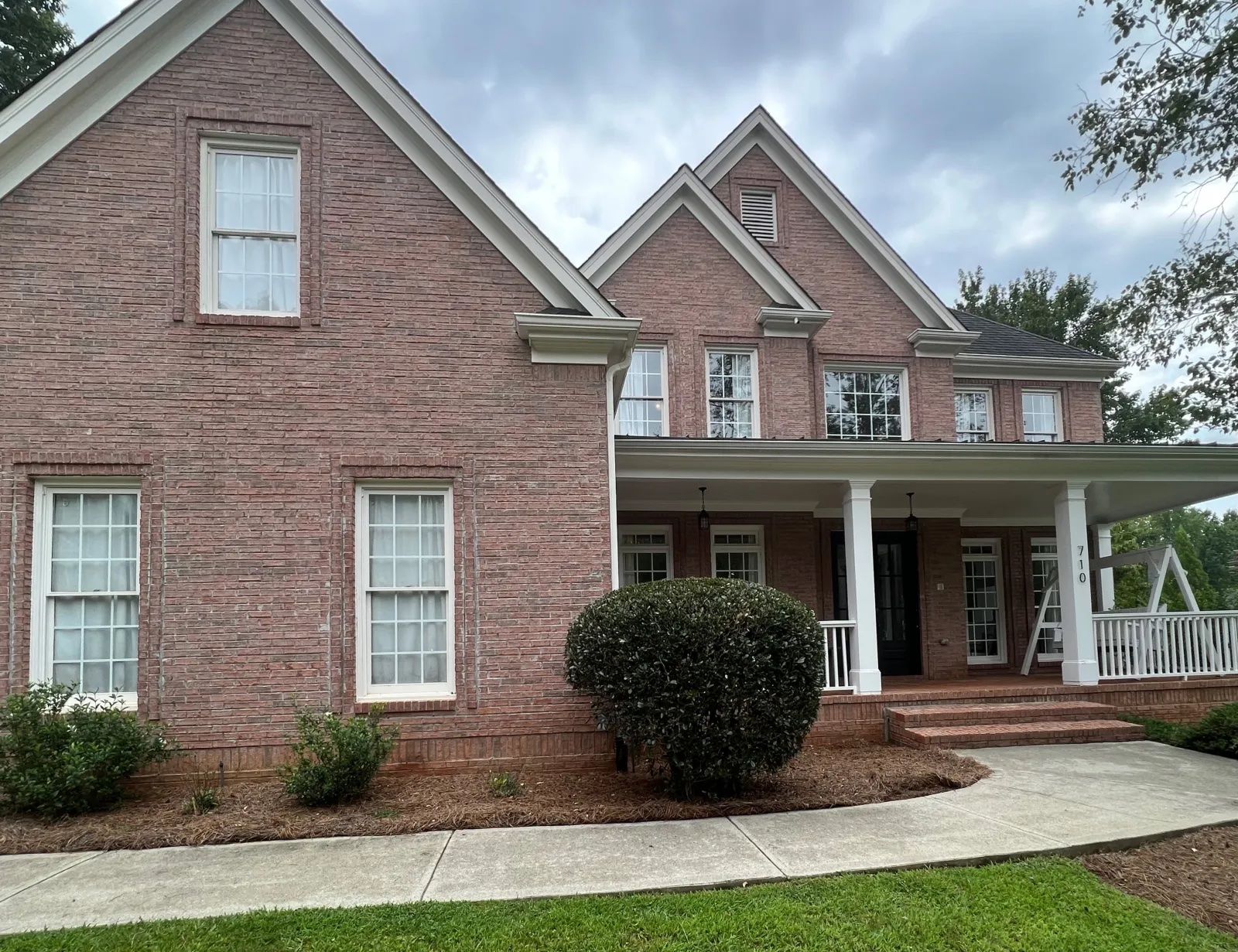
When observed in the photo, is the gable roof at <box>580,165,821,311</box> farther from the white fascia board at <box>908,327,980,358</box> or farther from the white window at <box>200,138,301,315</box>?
the white window at <box>200,138,301,315</box>

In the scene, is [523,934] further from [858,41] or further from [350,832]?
[858,41]

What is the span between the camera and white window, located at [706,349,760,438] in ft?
44.8

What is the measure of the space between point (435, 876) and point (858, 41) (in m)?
13.3

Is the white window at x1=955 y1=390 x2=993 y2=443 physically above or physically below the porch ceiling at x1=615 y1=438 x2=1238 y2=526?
above

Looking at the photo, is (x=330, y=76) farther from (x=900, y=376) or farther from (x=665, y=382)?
(x=900, y=376)

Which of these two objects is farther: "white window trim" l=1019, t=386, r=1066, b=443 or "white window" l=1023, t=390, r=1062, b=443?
"white window" l=1023, t=390, r=1062, b=443

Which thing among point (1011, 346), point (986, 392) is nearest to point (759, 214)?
point (986, 392)

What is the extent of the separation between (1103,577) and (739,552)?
25.2 ft

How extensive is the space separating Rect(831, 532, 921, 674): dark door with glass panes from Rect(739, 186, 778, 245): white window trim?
5624 millimetres

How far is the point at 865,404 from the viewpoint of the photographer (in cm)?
1470

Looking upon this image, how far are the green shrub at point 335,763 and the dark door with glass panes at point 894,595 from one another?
29.4 ft

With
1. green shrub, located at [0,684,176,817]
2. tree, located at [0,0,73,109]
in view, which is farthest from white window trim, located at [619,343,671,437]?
tree, located at [0,0,73,109]

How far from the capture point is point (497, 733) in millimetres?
7949

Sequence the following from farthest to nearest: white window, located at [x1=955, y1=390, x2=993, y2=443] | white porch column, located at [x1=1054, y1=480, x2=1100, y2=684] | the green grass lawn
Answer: white window, located at [x1=955, y1=390, x2=993, y2=443]
white porch column, located at [x1=1054, y1=480, x2=1100, y2=684]
the green grass lawn
